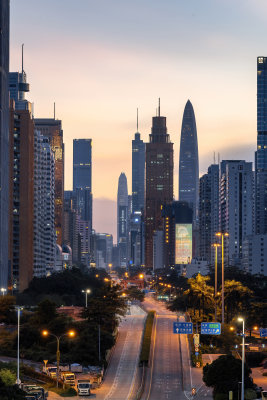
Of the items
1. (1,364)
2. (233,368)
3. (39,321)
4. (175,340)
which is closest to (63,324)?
(39,321)

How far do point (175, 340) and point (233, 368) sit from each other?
55.5 metres

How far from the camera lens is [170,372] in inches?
4500

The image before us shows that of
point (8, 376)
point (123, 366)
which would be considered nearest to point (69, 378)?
point (8, 376)

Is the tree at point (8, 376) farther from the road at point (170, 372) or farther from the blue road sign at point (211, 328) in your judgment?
the blue road sign at point (211, 328)

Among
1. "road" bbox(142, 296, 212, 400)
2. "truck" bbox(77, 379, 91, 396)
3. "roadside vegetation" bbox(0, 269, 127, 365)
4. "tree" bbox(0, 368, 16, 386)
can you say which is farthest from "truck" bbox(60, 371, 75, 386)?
"roadside vegetation" bbox(0, 269, 127, 365)

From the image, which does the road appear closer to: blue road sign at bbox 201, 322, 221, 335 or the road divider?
the road divider

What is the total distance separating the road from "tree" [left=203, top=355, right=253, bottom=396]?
4.22 m

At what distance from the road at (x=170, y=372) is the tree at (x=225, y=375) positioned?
4.22 meters

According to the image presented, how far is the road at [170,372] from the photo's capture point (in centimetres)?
9731

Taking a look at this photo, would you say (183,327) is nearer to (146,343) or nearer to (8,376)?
(146,343)

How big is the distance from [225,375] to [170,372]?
86.0 ft

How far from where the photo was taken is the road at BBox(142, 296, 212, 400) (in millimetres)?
Answer: 97312

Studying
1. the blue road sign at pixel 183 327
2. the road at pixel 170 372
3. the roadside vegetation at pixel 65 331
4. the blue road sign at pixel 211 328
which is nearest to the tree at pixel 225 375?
the road at pixel 170 372

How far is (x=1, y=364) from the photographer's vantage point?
326ft
